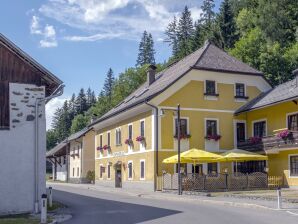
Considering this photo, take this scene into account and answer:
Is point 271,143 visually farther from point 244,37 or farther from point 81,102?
point 81,102

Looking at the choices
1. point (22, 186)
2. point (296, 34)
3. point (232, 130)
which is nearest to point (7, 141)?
point (22, 186)

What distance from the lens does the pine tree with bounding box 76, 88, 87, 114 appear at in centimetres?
14300

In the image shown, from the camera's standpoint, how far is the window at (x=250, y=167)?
121 feet

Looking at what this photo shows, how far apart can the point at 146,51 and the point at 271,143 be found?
68725 mm

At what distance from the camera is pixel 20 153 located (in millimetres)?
19859

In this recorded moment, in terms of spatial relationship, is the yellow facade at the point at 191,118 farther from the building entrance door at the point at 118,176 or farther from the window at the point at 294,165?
the window at the point at 294,165

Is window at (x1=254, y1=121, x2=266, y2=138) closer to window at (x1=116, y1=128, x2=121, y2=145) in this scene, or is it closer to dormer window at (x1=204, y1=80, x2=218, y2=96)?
dormer window at (x1=204, y1=80, x2=218, y2=96)

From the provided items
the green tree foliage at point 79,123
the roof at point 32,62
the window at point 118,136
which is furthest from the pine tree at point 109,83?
the roof at point 32,62

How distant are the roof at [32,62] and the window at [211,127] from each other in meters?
19.0

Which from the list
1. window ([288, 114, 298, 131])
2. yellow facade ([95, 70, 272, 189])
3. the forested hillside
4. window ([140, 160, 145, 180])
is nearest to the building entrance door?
yellow facade ([95, 70, 272, 189])

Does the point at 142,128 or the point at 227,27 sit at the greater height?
the point at 227,27

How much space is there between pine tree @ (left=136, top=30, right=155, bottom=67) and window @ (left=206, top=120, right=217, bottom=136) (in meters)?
61.4

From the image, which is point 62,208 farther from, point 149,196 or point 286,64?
point 286,64

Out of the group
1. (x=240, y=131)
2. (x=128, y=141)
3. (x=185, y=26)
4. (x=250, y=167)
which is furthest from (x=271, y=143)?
(x=185, y=26)
